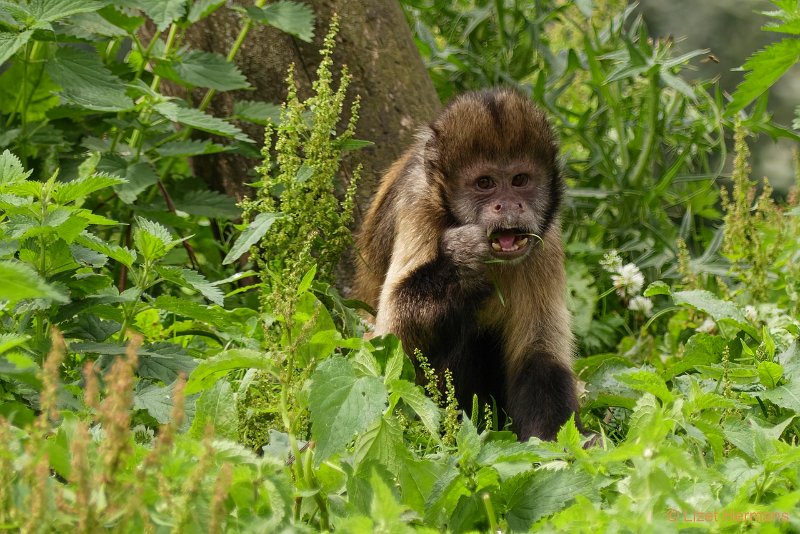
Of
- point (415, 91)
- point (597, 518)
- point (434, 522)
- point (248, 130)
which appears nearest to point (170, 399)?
point (434, 522)

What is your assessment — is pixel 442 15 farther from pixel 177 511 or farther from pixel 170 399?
pixel 177 511

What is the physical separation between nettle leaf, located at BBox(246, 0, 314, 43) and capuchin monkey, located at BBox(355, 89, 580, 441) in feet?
2.42

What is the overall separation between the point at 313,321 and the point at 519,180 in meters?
1.78

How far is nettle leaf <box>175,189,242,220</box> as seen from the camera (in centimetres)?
517

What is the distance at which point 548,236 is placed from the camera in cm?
479

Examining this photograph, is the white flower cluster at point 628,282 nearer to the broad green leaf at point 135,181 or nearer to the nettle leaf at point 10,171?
the broad green leaf at point 135,181

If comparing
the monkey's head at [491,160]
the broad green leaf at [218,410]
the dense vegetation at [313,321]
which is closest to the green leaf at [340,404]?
the dense vegetation at [313,321]

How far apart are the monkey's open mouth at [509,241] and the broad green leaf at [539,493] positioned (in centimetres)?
163

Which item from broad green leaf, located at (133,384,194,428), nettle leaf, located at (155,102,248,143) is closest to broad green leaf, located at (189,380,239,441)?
broad green leaf, located at (133,384,194,428)

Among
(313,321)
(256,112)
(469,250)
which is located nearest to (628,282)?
(469,250)

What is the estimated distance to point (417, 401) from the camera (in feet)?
10.1

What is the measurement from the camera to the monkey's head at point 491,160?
453cm

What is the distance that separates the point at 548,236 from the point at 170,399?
206cm

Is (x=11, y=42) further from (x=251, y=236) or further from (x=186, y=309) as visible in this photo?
(x=186, y=309)
